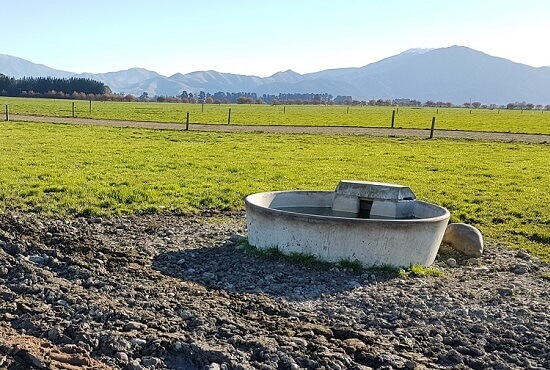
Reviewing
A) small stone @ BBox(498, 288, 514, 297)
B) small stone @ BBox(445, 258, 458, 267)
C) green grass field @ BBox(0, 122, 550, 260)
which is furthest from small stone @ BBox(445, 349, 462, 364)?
green grass field @ BBox(0, 122, 550, 260)

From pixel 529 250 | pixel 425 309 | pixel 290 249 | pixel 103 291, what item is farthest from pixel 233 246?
pixel 529 250

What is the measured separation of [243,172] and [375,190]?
25.1 ft

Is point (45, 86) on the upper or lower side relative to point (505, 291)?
upper

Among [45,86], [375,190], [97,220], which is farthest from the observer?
[45,86]

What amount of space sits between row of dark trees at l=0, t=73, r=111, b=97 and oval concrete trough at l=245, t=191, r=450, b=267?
14332 cm

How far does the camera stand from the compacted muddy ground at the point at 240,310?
16.6 ft

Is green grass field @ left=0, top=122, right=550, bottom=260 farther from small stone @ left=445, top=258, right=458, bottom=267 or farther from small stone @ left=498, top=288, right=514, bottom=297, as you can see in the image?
small stone @ left=498, top=288, right=514, bottom=297

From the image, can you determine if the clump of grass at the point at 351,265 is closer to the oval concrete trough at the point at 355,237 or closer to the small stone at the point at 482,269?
the oval concrete trough at the point at 355,237

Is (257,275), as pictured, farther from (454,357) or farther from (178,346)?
(454,357)

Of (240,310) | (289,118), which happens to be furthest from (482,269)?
(289,118)

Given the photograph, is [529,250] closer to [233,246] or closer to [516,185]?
[233,246]

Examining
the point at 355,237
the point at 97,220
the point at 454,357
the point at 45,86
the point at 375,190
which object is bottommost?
the point at 97,220

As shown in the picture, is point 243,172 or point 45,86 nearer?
point 243,172

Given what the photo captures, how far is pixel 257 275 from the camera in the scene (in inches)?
292
